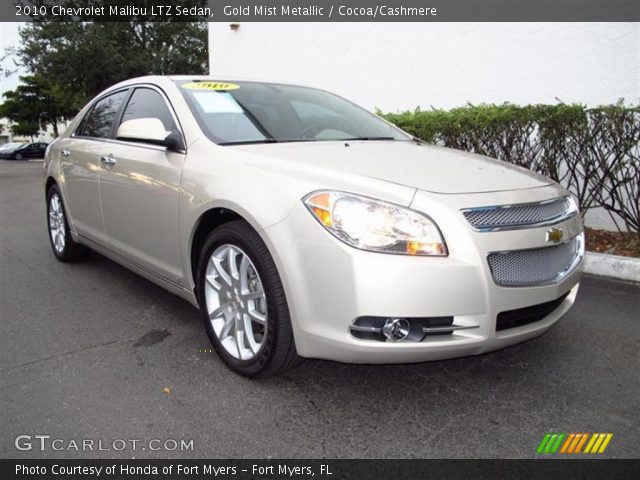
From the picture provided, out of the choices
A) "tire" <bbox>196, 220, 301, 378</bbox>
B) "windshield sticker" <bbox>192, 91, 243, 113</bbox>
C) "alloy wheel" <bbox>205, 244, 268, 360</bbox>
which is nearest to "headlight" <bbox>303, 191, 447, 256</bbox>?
"tire" <bbox>196, 220, 301, 378</bbox>

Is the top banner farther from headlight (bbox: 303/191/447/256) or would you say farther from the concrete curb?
headlight (bbox: 303/191/447/256)

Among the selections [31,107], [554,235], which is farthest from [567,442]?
[31,107]

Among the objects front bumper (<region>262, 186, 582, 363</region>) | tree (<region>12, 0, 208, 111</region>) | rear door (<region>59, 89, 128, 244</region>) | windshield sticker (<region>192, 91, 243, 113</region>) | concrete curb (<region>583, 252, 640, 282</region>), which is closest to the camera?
front bumper (<region>262, 186, 582, 363</region>)

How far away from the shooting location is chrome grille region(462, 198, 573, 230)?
7.34 ft

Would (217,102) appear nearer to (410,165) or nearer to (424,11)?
(410,165)

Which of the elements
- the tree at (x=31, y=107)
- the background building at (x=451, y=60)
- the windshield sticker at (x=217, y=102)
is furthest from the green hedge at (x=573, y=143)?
the tree at (x=31, y=107)

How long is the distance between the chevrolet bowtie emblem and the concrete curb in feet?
7.83

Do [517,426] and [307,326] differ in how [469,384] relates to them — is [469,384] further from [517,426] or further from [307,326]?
[307,326]

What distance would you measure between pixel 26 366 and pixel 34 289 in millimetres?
1533

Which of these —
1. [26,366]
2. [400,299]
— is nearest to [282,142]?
[400,299]

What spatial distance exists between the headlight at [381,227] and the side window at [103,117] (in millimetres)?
2549

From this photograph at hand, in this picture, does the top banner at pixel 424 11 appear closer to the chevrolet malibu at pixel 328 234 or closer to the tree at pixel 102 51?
the chevrolet malibu at pixel 328 234

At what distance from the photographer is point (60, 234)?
4996mm

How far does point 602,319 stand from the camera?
140 inches
